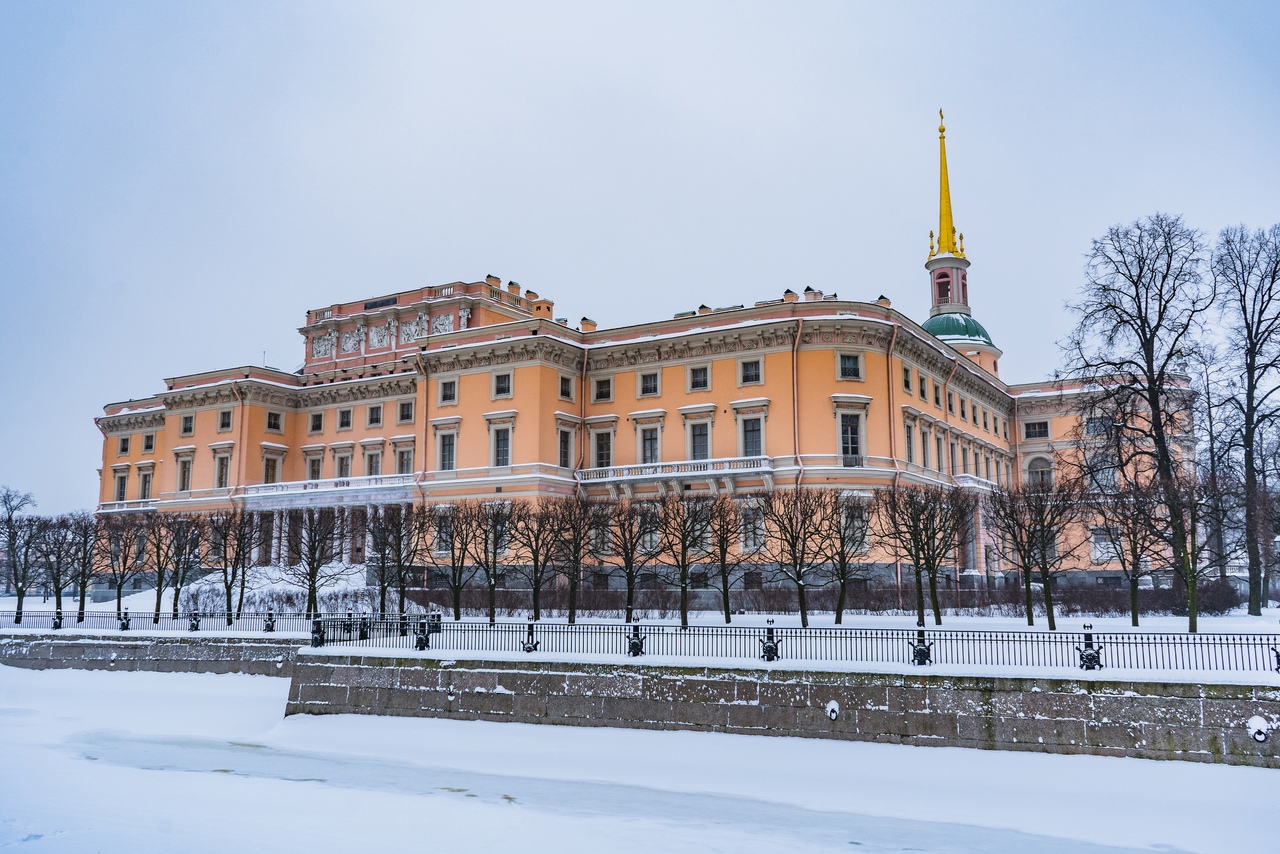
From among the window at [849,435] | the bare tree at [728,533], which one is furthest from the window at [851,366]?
the bare tree at [728,533]

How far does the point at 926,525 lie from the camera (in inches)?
1131

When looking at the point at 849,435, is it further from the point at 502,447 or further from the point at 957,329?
the point at 957,329

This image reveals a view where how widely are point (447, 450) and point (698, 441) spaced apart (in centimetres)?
1253

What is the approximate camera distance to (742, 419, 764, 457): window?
4322cm

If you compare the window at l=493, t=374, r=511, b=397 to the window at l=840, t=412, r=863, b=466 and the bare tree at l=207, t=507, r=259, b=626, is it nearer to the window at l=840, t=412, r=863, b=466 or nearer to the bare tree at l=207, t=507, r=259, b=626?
the bare tree at l=207, t=507, r=259, b=626

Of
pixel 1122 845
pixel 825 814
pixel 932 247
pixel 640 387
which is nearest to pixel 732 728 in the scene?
pixel 825 814

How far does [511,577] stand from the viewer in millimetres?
42469

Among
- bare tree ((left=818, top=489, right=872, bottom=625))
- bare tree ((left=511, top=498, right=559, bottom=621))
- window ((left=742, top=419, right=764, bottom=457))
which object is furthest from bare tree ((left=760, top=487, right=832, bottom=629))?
window ((left=742, top=419, right=764, bottom=457))

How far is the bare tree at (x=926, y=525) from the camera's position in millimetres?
28516

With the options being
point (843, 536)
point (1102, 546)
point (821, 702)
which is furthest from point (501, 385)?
point (821, 702)

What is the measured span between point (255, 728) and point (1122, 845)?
17.5 metres

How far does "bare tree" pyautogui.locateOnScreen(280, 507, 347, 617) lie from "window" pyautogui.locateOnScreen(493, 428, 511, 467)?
789 cm

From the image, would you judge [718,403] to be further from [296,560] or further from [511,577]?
[296,560]

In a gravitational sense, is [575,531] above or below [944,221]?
below
